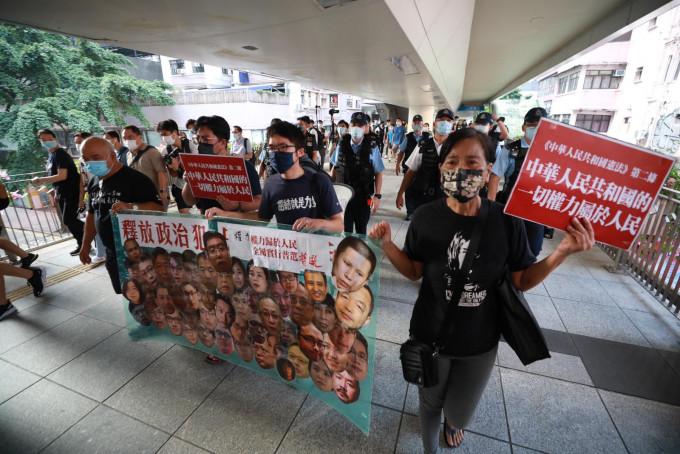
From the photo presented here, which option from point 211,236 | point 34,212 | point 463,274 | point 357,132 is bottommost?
point 34,212

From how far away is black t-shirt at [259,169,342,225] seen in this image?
2246 mm

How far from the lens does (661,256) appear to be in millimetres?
3557

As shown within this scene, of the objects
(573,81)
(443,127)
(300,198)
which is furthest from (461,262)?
(573,81)

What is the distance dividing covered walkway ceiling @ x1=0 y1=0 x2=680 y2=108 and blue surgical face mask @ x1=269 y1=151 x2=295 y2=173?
192 centimetres

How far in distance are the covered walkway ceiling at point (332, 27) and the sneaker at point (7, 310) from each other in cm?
310

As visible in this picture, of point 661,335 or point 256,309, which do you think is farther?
point 661,335

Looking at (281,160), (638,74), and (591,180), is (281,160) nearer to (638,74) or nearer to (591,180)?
(591,180)

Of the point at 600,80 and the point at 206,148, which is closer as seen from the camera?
the point at 206,148

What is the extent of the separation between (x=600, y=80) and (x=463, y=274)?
36.9 m

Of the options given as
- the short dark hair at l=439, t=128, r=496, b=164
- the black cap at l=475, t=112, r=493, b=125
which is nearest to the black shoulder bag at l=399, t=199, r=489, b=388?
the short dark hair at l=439, t=128, r=496, b=164

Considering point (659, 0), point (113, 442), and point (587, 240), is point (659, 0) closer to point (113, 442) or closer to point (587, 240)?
point (587, 240)

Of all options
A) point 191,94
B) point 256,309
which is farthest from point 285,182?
point 191,94

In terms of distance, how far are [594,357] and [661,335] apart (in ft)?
3.01

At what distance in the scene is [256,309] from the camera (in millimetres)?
2125
